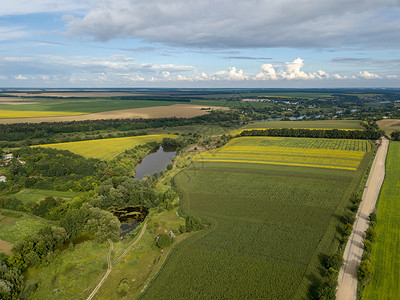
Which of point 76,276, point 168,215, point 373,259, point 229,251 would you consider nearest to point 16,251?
point 76,276

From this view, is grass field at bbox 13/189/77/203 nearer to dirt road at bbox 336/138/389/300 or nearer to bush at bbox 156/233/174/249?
bush at bbox 156/233/174/249

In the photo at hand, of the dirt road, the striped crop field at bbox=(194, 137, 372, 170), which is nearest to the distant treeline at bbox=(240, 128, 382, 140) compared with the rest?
the striped crop field at bbox=(194, 137, 372, 170)

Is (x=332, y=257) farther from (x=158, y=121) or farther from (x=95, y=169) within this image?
(x=158, y=121)

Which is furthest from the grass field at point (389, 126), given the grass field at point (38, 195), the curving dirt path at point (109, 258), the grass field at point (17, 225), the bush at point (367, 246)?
the grass field at point (17, 225)

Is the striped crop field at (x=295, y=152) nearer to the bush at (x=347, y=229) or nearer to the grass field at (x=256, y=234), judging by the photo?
the grass field at (x=256, y=234)

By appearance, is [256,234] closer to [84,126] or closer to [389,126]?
[84,126]

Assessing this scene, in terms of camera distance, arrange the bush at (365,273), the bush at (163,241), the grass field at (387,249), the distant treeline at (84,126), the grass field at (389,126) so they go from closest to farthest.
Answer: the grass field at (387,249) → the bush at (365,273) → the bush at (163,241) → the distant treeline at (84,126) → the grass field at (389,126)
